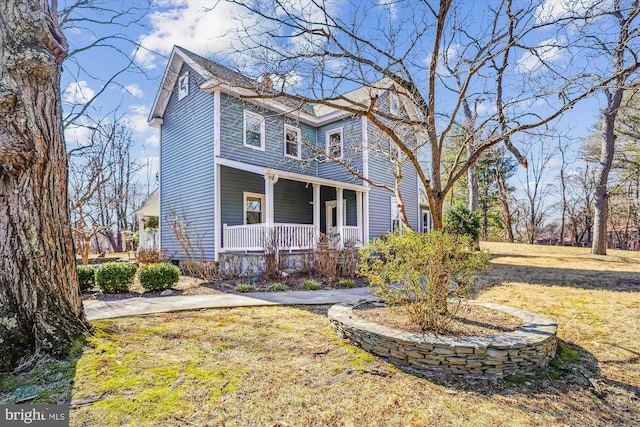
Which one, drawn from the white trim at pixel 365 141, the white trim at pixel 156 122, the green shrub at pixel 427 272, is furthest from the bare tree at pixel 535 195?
the green shrub at pixel 427 272

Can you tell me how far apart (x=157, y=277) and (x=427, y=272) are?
628cm

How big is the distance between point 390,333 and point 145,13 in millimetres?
6506

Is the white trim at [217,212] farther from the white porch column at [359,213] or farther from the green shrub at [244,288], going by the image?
the white porch column at [359,213]

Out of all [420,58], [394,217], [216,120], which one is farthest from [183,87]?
[394,217]

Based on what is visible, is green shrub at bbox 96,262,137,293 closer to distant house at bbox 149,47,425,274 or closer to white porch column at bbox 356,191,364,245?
distant house at bbox 149,47,425,274

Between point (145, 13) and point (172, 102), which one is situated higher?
point (172, 102)

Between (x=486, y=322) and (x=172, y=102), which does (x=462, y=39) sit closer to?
(x=486, y=322)

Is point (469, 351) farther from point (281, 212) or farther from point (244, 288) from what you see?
point (281, 212)

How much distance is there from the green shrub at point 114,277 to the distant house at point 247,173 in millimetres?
2799

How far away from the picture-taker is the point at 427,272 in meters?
3.87

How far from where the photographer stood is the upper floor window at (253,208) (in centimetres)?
1192

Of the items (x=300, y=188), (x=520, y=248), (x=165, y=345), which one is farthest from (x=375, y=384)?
(x=520, y=248)

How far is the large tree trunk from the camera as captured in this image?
3.02m

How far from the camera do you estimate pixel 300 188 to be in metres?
13.5
